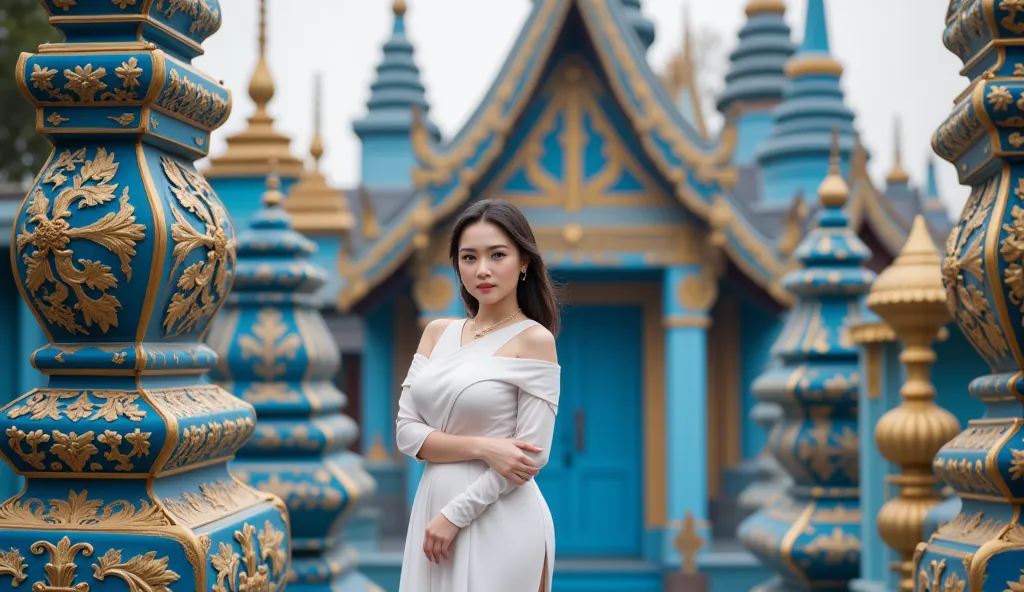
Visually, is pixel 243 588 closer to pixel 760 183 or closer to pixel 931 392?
pixel 931 392

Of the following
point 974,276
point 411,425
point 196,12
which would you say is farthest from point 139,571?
point 974,276

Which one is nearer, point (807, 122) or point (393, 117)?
point (807, 122)

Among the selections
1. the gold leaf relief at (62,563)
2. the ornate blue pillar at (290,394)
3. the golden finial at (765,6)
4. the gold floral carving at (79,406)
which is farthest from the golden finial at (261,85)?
the gold leaf relief at (62,563)

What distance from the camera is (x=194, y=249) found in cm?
338

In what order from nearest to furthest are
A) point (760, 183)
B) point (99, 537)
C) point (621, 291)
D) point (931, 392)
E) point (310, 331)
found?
point (99, 537)
point (931, 392)
point (310, 331)
point (621, 291)
point (760, 183)

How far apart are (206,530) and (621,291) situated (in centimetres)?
921

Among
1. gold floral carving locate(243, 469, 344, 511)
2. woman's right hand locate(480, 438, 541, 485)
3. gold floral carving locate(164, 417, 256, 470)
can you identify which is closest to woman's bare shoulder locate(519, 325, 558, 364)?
woman's right hand locate(480, 438, 541, 485)

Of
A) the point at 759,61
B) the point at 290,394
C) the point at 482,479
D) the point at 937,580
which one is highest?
the point at 759,61

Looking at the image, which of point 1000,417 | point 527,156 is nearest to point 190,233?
point 1000,417

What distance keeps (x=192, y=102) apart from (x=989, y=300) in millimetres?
2103

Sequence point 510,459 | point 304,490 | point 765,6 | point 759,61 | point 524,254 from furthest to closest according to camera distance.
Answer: point 765,6 → point 759,61 → point 304,490 → point 524,254 → point 510,459

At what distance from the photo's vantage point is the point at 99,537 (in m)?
3.17

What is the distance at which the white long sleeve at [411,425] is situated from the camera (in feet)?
11.1

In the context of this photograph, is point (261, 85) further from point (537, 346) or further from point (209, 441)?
point (537, 346)
